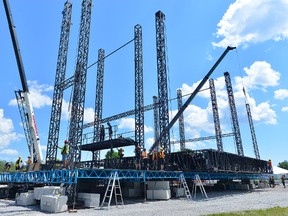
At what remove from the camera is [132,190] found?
71.0 ft

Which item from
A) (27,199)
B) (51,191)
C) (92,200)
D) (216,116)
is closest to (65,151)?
(51,191)

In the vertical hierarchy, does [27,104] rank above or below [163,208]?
above

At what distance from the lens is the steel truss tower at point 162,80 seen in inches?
1075

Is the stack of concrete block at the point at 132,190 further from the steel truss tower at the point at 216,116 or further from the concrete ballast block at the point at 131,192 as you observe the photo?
the steel truss tower at the point at 216,116

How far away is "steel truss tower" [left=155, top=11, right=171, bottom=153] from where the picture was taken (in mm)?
27302

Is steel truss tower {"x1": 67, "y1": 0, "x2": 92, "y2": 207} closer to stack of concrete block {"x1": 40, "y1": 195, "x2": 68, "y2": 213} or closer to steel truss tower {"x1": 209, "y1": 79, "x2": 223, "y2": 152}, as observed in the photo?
stack of concrete block {"x1": 40, "y1": 195, "x2": 68, "y2": 213}

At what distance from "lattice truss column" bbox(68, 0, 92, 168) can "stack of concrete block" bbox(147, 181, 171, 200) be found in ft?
21.3

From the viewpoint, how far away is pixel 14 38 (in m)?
22.3

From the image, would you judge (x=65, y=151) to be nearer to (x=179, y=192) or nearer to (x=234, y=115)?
(x=179, y=192)

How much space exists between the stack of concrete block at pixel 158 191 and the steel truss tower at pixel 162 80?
6.74 meters

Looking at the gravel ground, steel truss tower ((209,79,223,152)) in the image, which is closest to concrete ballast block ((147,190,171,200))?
the gravel ground

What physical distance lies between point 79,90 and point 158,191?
1133cm

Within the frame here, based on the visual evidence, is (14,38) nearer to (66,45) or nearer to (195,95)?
(66,45)

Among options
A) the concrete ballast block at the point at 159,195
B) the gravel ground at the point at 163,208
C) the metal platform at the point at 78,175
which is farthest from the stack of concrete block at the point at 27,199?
the concrete ballast block at the point at 159,195
